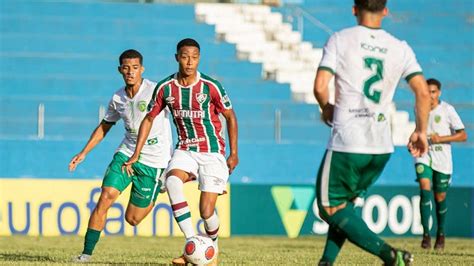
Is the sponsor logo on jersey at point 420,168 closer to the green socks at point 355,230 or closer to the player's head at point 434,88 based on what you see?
the player's head at point 434,88

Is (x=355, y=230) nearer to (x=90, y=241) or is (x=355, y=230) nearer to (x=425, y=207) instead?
(x=90, y=241)

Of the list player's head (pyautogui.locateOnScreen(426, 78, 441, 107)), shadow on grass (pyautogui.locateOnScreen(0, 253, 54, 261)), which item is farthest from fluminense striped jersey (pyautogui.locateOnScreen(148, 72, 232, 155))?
player's head (pyautogui.locateOnScreen(426, 78, 441, 107))

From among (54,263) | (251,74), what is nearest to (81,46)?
(251,74)

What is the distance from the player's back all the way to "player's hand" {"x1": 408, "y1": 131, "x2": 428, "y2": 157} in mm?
235

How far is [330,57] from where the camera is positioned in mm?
7402

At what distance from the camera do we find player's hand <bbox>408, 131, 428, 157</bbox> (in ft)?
23.9

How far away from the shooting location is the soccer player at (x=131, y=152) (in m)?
11.6

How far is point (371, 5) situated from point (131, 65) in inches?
183

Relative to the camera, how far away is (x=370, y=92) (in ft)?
24.5

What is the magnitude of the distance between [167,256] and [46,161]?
1111 centimetres

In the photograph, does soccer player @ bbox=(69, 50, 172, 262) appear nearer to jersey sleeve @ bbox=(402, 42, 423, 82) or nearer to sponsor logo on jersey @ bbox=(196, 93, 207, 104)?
sponsor logo on jersey @ bbox=(196, 93, 207, 104)

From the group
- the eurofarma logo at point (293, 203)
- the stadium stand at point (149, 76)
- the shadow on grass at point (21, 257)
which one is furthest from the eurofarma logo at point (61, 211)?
the shadow on grass at point (21, 257)

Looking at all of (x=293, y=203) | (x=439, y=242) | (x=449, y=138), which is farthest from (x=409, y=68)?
(x=293, y=203)

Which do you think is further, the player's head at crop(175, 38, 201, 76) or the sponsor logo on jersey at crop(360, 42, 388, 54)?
the player's head at crop(175, 38, 201, 76)
